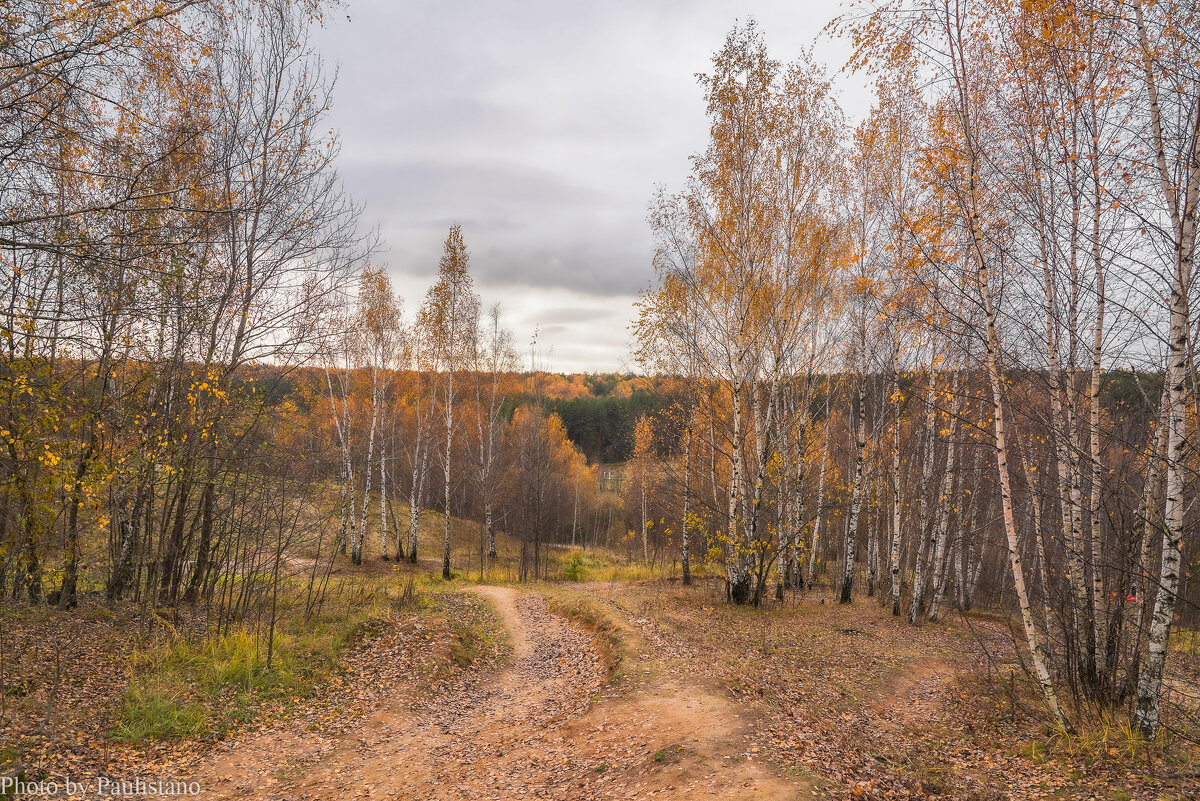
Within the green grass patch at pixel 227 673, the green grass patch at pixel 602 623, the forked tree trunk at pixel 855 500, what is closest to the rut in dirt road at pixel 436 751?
the green grass patch at pixel 602 623

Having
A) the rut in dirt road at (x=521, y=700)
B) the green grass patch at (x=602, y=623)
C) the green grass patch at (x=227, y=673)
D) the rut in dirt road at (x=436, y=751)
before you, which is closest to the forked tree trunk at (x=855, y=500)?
the green grass patch at (x=602, y=623)

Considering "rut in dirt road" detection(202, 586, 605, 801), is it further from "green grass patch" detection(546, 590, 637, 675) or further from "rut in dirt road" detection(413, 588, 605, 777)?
"green grass patch" detection(546, 590, 637, 675)

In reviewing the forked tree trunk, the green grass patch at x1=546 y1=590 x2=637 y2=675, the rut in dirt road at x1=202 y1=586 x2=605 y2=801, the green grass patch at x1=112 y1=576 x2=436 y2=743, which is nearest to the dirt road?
the rut in dirt road at x1=202 y1=586 x2=605 y2=801

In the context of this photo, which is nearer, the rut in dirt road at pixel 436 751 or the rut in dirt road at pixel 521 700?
the rut in dirt road at pixel 436 751

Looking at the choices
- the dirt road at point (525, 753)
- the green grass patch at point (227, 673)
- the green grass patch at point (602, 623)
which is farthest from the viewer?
the green grass patch at point (602, 623)

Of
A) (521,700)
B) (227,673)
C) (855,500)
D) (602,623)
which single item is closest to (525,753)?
(521,700)

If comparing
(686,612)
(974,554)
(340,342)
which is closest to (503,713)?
(686,612)

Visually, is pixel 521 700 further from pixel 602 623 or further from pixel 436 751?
pixel 602 623

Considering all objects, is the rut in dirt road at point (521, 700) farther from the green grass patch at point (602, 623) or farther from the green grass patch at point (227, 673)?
the green grass patch at point (227, 673)

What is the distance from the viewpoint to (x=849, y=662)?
32.3 feet

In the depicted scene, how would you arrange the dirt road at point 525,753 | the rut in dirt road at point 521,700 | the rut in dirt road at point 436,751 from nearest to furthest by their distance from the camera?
1. the dirt road at point 525,753
2. the rut in dirt road at point 436,751
3. the rut in dirt road at point 521,700

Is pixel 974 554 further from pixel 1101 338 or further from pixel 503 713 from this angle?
pixel 503 713

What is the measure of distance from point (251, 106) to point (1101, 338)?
14558 mm

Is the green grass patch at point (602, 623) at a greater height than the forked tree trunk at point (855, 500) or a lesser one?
lesser
